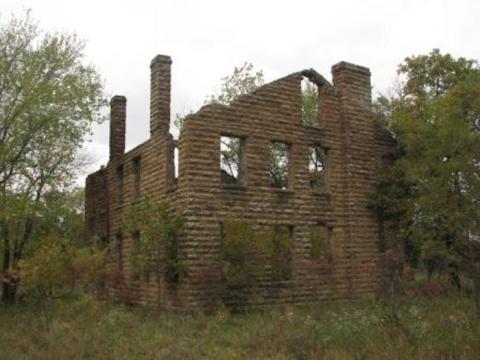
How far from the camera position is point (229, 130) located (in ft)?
60.0

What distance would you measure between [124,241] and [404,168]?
10400 mm

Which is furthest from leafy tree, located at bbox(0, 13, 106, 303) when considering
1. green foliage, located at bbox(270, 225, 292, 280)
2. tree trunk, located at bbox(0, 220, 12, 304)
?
green foliage, located at bbox(270, 225, 292, 280)

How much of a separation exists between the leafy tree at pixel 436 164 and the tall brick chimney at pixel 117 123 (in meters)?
10.2

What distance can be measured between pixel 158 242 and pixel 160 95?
5.16m

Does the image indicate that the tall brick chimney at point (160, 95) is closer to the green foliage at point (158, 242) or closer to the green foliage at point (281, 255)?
the green foliage at point (158, 242)

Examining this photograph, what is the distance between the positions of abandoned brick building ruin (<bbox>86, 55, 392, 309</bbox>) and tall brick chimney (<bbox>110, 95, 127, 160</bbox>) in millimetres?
927

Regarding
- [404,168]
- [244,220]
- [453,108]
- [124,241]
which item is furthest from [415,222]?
[124,241]

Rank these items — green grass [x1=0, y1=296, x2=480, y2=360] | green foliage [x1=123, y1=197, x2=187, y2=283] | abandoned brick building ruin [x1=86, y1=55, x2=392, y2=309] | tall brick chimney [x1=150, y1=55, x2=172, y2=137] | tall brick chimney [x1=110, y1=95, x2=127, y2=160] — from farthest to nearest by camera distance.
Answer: tall brick chimney [x1=110, y1=95, x2=127, y2=160]
tall brick chimney [x1=150, y1=55, x2=172, y2=137]
abandoned brick building ruin [x1=86, y1=55, x2=392, y2=309]
green foliage [x1=123, y1=197, x2=187, y2=283]
green grass [x1=0, y1=296, x2=480, y2=360]

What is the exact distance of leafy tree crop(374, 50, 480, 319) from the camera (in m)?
14.7

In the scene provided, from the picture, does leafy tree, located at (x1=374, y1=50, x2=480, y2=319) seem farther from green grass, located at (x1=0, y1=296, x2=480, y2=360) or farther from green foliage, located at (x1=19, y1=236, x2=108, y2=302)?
green foliage, located at (x1=19, y1=236, x2=108, y2=302)

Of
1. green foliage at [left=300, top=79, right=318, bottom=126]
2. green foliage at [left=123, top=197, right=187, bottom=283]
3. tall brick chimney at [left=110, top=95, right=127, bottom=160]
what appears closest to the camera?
green foliage at [left=123, top=197, right=187, bottom=283]

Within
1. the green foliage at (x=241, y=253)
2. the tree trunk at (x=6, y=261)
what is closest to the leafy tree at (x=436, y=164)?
the green foliage at (x=241, y=253)

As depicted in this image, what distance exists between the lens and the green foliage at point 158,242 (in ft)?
56.1

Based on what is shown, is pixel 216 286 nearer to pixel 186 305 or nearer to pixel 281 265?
pixel 186 305
